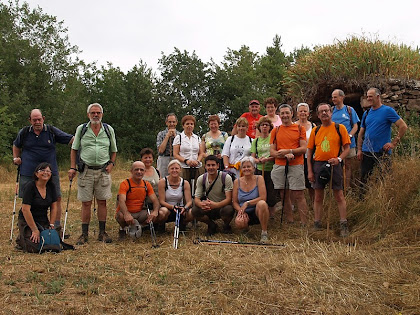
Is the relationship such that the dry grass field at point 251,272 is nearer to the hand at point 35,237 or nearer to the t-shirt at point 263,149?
the hand at point 35,237

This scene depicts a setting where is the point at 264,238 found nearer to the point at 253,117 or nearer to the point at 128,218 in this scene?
the point at 128,218

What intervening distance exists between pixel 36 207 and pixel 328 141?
3.91 m

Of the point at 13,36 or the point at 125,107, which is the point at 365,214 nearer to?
the point at 125,107

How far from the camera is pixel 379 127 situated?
6.64 m

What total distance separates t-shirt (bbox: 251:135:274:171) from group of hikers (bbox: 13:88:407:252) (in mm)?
15

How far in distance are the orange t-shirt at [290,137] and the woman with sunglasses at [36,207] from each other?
3.12m

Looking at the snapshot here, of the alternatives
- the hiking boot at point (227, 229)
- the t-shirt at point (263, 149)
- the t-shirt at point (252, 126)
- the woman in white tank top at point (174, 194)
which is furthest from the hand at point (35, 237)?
the t-shirt at point (252, 126)

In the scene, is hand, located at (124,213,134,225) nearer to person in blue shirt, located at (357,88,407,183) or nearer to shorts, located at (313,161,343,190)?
shorts, located at (313,161,343,190)

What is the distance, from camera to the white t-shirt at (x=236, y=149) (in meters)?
7.18

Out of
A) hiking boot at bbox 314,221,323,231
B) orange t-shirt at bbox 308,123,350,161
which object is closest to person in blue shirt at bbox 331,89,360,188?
orange t-shirt at bbox 308,123,350,161

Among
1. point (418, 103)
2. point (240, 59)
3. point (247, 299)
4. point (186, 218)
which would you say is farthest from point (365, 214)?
point (240, 59)

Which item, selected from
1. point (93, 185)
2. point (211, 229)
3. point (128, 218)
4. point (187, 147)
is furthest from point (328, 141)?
point (93, 185)

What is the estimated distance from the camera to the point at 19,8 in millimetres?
23453

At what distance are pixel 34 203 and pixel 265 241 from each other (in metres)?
2.98
